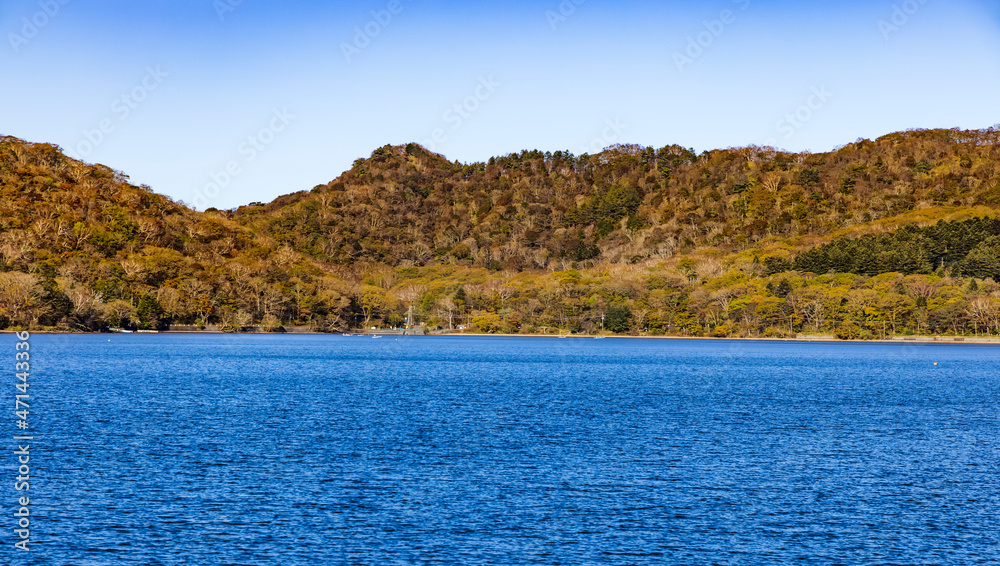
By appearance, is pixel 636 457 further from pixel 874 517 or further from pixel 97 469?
pixel 97 469

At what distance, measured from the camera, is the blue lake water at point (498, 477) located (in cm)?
1708

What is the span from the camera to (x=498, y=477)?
23359 mm

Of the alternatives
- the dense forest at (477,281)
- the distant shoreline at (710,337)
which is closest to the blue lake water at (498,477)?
the dense forest at (477,281)

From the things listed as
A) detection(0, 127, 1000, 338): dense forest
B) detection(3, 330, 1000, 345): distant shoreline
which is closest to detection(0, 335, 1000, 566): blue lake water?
detection(0, 127, 1000, 338): dense forest

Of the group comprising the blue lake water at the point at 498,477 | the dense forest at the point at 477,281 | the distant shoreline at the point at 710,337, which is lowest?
the blue lake water at the point at 498,477

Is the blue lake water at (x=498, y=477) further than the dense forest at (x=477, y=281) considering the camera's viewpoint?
No

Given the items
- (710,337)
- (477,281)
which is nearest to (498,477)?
(710,337)

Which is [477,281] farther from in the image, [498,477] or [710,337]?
[498,477]

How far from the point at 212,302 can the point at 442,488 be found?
13050 cm

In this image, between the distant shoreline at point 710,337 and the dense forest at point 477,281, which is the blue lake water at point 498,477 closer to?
the dense forest at point 477,281

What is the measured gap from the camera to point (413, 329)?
16925cm

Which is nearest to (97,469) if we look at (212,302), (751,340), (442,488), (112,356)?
(442,488)

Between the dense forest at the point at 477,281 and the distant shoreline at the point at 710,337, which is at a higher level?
the dense forest at the point at 477,281

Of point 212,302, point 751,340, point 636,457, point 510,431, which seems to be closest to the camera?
point 636,457
